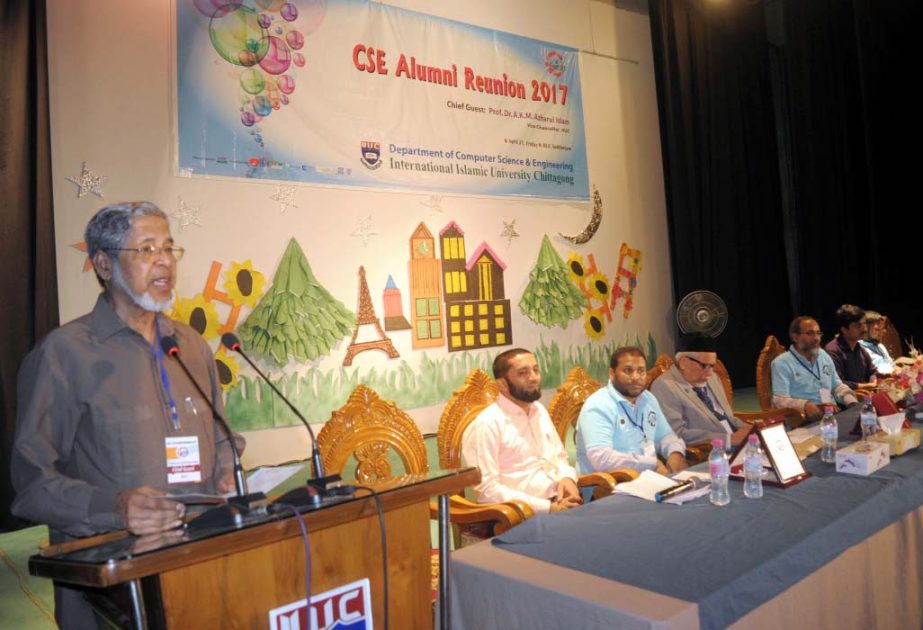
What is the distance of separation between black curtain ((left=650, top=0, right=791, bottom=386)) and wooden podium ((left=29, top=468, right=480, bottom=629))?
5179mm

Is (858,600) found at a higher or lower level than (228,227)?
lower

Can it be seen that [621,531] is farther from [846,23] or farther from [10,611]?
[846,23]

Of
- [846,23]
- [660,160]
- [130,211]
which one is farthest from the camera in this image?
[846,23]

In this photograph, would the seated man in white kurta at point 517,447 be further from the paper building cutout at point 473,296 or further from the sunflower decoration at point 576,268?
the sunflower decoration at point 576,268

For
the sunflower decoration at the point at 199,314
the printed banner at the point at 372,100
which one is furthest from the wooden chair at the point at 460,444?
the printed banner at the point at 372,100

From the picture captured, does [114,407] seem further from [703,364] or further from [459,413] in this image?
[703,364]

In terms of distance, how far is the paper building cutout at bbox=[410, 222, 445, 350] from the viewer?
15.5 ft

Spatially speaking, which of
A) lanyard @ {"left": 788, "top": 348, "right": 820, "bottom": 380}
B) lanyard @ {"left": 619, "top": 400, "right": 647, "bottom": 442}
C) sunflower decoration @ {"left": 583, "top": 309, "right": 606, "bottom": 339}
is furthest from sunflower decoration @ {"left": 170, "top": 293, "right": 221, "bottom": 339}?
lanyard @ {"left": 788, "top": 348, "right": 820, "bottom": 380}

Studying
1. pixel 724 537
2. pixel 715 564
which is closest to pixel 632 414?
pixel 724 537

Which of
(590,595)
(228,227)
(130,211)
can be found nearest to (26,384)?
(130,211)

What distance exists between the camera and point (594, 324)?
5.72 m

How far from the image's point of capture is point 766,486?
233 cm

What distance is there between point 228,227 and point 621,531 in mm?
2907

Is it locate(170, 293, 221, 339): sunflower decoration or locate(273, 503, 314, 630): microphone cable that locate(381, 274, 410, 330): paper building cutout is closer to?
locate(170, 293, 221, 339): sunflower decoration
